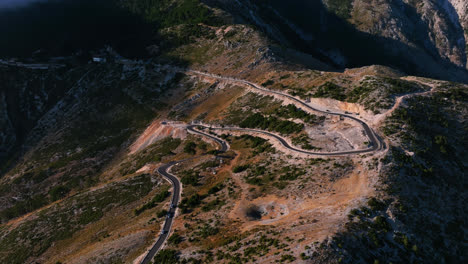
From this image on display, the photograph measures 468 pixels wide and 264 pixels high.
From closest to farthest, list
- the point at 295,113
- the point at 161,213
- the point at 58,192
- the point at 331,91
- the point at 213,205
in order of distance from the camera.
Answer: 1. the point at 213,205
2. the point at 161,213
3. the point at 295,113
4. the point at 331,91
5. the point at 58,192

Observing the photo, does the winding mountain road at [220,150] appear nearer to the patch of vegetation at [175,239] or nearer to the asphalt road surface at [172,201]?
the asphalt road surface at [172,201]

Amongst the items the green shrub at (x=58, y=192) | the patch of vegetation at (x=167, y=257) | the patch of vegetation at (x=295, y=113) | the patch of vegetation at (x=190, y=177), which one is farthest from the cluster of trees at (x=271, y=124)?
the green shrub at (x=58, y=192)

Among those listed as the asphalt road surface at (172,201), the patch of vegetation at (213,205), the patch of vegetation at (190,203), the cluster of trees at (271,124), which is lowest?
the asphalt road surface at (172,201)

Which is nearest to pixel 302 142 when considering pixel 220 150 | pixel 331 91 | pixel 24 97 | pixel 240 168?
pixel 240 168

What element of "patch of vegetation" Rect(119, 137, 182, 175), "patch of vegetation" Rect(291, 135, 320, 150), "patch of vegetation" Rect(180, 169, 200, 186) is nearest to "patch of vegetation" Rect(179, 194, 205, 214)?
"patch of vegetation" Rect(180, 169, 200, 186)

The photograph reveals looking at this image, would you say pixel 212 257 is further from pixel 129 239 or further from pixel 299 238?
pixel 129 239

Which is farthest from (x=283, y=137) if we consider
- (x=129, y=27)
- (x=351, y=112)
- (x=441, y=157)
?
(x=129, y=27)

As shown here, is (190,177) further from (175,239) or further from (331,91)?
(331,91)

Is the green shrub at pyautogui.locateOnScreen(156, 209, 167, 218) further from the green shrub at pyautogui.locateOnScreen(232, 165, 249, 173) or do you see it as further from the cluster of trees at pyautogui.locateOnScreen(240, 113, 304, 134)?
the cluster of trees at pyautogui.locateOnScreen(240, 113, 304, 134)

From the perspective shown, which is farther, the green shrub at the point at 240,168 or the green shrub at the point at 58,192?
the green shrub at the point at 58,192

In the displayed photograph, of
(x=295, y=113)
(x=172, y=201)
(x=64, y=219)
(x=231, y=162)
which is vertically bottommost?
(x=64, y=219)

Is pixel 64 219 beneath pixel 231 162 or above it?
beneath
